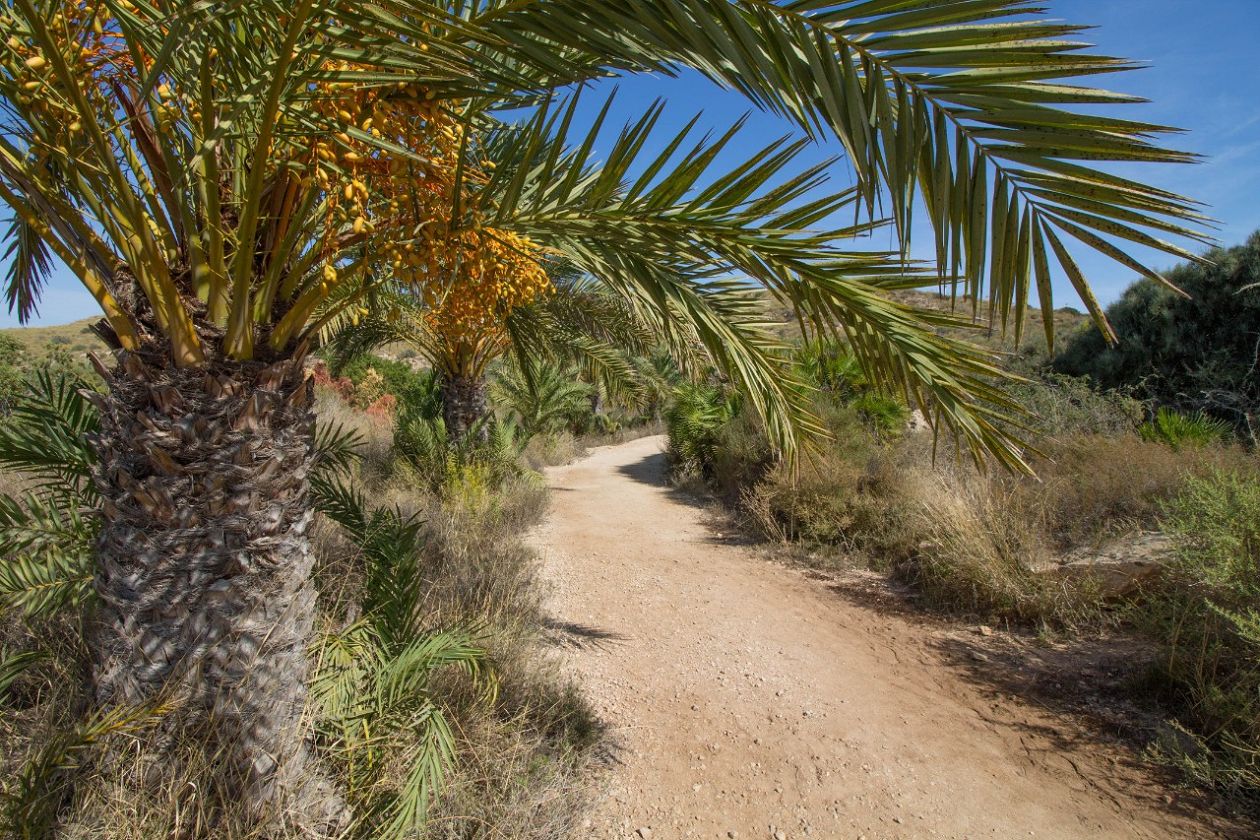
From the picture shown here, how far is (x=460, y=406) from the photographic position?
342 inches

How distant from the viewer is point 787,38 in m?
1.44

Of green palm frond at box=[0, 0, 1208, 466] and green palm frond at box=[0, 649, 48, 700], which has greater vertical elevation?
green palm frond at box=[0, 0, 1208, 466]

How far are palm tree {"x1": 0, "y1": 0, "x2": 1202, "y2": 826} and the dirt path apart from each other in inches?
64.9

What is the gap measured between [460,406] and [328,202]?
698 cm

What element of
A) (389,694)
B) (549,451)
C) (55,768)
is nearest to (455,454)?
(389,694)

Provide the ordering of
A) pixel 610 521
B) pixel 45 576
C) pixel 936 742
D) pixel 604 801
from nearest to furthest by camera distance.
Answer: pixel 45 576, pixel 604 801, pixel 936 742, pixel 610 521

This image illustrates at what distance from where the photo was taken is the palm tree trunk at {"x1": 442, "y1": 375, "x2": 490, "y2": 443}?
8641mm

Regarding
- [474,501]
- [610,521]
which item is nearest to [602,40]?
[474,501]

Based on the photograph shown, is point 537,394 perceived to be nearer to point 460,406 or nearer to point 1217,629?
point 460,406

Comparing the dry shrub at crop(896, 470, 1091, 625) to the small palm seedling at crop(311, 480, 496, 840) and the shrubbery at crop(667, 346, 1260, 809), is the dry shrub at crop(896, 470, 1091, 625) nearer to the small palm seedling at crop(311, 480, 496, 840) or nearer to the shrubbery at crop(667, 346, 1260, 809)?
the shrubbery at crop(667, 346, 1260, 809)

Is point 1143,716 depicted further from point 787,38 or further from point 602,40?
point 602,40

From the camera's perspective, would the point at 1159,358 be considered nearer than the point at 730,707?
No

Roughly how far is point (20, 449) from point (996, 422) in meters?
4.52

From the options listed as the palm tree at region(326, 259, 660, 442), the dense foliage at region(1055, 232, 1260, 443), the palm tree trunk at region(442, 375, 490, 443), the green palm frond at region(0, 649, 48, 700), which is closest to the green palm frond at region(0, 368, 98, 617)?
the green palm frond at region(0, 649, 48, 700)
